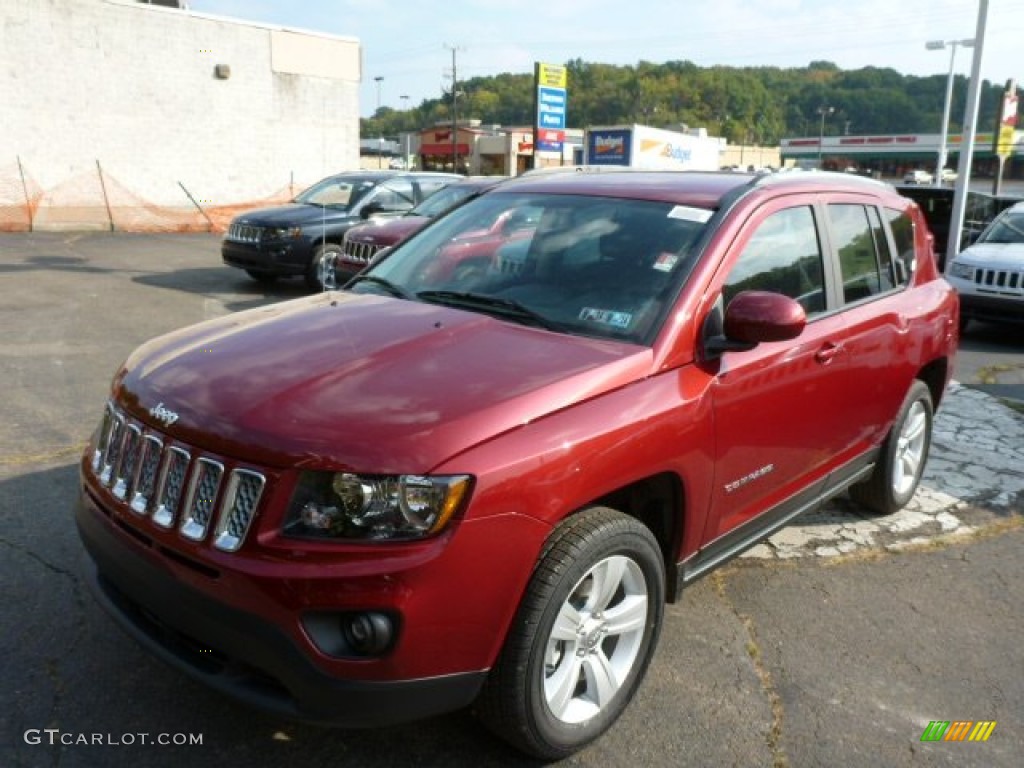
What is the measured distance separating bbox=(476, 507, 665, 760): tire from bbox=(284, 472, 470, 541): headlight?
39 cm

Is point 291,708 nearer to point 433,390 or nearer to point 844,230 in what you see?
point 433,390

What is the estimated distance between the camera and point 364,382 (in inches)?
103

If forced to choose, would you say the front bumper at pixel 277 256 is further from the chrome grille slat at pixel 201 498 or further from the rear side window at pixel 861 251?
the chrome grille slat at pixel 201 498

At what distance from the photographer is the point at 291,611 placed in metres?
2.24

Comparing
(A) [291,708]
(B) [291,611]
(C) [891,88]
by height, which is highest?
(C) [891,88]

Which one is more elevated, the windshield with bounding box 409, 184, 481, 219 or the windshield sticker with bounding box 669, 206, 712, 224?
the windshield sticker with bounding box 669, 206, 712, 224

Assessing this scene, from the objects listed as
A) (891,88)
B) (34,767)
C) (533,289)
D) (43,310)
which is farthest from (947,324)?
(891,88)

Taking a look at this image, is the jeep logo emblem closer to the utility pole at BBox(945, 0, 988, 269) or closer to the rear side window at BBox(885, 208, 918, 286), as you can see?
the rear side window at BBox(885, 208, 918, 286)

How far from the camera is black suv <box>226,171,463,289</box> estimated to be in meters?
11.7

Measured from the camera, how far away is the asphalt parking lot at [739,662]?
9.08 feet

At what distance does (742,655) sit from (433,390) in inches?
70.2

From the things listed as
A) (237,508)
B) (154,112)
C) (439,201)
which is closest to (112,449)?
(237,508)

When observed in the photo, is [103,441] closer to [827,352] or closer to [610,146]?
[827,352]

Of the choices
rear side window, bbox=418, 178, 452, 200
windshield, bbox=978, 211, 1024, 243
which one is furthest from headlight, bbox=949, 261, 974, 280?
rear side window, bbox=418, 178, 452, 200
